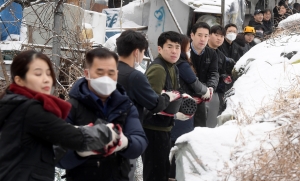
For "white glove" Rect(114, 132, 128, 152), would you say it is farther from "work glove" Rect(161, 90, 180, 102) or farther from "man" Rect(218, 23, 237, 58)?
"man" Rect(218, 23, 237, 58)

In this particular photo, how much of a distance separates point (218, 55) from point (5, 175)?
498cm

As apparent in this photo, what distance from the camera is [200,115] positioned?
642 centimetres

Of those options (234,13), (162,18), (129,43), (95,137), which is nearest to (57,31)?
(129,43)

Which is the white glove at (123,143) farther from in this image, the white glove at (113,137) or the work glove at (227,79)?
the work glove at (227,79)

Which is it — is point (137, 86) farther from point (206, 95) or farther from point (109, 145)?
point (206, 95)

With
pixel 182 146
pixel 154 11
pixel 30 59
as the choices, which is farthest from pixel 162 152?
pixel 154 11

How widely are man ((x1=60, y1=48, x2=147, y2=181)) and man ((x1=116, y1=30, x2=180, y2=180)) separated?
811 millimetres

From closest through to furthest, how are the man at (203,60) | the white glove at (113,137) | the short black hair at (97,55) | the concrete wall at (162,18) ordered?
the white glove at (113,137) < the short black hair at (97,55) < the man at (203,60) < the concrete wall at (162,18)

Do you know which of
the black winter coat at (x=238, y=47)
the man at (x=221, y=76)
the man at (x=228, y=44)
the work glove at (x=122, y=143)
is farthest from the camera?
the black winter coat at (x=238, y=47)

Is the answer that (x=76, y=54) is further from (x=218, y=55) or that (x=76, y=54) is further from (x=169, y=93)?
(x=169, y=93)

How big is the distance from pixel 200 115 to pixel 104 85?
3.20 metres

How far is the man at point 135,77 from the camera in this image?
4320 mm

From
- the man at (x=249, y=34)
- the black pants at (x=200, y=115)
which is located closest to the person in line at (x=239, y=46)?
the man at (x=249, y=34)

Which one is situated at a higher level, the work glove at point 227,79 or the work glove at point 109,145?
the work glove at point 227,79
